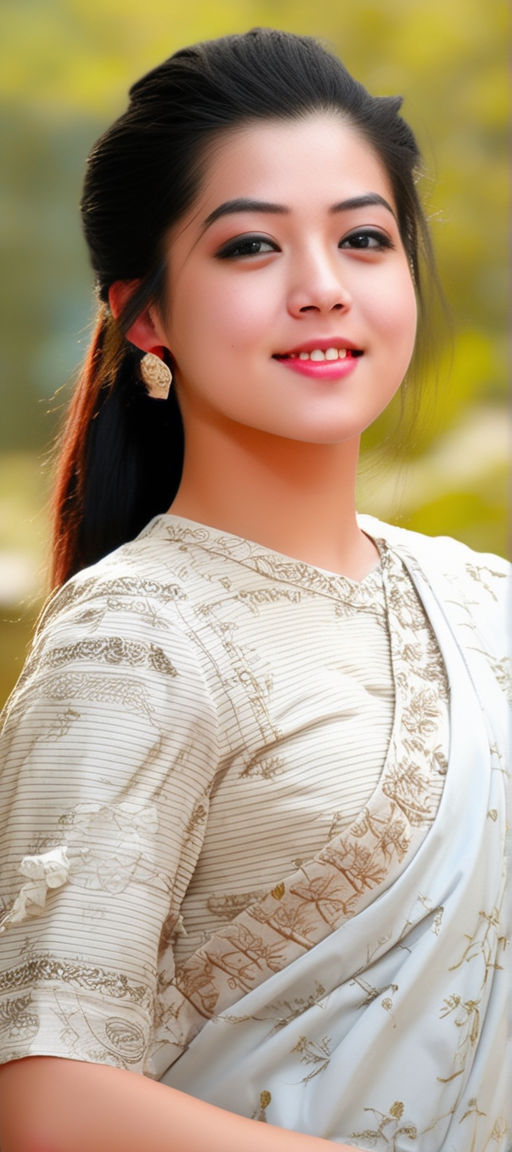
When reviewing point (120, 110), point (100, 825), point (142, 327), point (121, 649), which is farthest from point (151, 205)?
point (120, 110)

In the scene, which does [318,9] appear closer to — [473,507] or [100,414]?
[473,507]

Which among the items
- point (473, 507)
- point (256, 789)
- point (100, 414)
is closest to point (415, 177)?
point (100, 414)

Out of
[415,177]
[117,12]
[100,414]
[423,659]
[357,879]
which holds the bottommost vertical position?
[357,879]

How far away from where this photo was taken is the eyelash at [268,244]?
1.08 meters

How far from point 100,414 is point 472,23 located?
1708 millimetres

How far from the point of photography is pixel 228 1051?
1.04 meters

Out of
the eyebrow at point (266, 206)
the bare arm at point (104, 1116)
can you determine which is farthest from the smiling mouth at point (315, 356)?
the bare arm at point (104, 1116)

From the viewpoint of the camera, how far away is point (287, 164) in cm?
109

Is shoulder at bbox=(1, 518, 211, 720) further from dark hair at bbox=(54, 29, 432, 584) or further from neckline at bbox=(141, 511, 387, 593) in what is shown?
dark hair at bbox=(54, 29, 432, 584)

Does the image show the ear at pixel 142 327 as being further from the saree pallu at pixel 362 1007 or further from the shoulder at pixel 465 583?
the saree pallu at pixel 362 1007

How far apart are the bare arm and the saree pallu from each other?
0.09 metres

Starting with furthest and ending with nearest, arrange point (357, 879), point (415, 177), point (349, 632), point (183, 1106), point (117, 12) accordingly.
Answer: point (117, 12) < point (415, 177) < point (349, 632) < point (357, 879) < point (183, 1106)

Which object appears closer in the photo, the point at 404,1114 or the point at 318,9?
the point at 404,1114

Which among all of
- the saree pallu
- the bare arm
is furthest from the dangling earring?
the bare arm
